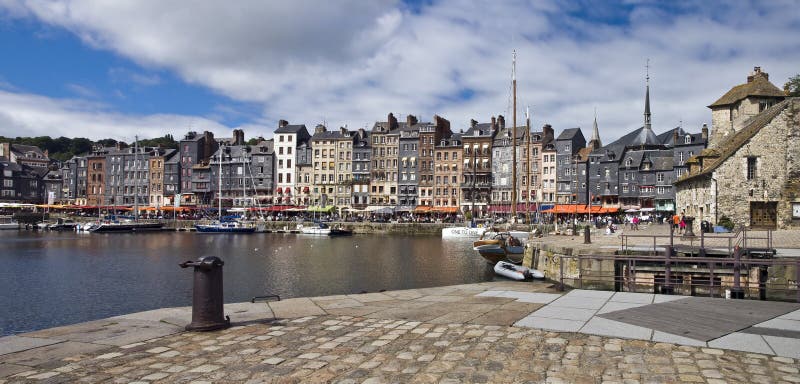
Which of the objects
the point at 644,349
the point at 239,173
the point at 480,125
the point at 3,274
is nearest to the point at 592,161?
the point at 480,125

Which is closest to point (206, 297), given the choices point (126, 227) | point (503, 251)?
point (503, 251)

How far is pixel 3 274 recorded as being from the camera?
36.2 meters

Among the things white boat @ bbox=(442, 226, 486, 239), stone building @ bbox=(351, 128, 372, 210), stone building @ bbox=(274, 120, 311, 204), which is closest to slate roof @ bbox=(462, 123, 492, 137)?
stone building @ bbox=(351, 128, 372, 210)

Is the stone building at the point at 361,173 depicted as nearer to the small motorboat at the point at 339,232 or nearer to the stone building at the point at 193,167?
the small motorboat at the point at 339,232

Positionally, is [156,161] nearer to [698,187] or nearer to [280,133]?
[280,133]

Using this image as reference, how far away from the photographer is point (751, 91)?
159ft

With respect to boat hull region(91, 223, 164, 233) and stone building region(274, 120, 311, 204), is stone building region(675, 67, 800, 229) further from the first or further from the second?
boat hull region(91, 223, 164, 233)

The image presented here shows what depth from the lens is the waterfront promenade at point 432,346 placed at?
250 inches

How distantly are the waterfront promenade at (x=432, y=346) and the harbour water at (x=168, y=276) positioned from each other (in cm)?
1552

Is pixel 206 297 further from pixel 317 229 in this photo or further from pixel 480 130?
pixel 480 130

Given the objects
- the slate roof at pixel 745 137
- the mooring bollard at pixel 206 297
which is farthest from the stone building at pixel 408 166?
the mooring bollard at pixel 206 297

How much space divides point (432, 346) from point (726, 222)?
38.3m

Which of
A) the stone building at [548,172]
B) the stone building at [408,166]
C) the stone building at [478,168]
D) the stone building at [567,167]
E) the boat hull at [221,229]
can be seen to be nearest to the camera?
the boat hull at [221,229]

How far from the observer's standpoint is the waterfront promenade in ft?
20.8
